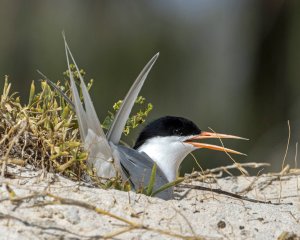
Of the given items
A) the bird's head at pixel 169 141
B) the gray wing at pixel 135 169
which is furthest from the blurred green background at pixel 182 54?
the gray wing at pixel 135 169

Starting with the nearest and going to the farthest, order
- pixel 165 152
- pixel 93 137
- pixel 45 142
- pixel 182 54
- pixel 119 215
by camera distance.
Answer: pixel 119 215
pixel 45 142
pixel 93 137
pixel 165 152
pixel 182 54

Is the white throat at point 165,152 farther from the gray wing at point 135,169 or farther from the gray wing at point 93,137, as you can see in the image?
the gray wing at point 93,137

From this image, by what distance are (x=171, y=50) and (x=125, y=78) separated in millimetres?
1554

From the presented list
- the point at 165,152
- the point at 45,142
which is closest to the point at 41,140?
the point at 45,142

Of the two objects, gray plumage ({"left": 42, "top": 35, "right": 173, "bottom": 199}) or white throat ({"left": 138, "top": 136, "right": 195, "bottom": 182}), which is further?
white throat ({"left": 138, "top": 136, "right": 195, "bottom": 182})

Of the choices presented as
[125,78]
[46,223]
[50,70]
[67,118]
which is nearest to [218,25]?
[125,78]

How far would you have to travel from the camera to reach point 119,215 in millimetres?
2869

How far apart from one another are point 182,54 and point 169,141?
9.35 meters

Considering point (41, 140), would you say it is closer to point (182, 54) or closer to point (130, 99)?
point (130, 99)

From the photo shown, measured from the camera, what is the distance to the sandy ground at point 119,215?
2709 mm

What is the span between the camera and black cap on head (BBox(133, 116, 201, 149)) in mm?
4332

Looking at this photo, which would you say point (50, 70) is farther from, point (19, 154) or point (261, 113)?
point (19, 154)

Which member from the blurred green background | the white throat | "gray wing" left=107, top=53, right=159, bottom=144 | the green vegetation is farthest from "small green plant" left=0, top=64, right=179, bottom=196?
the blurred green background

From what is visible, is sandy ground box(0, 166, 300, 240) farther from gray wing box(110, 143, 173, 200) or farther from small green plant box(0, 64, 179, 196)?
gray wing box(110, 143, 173, 200)
